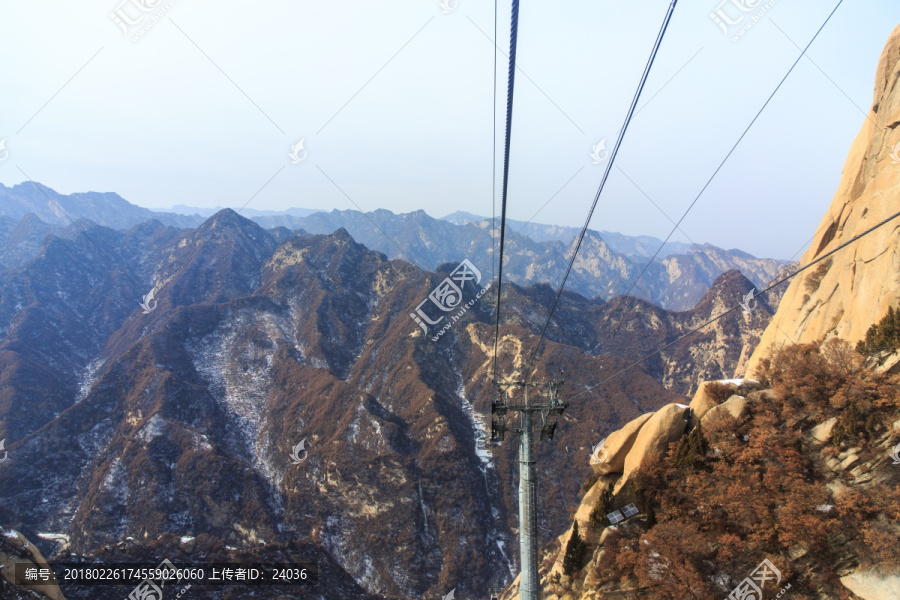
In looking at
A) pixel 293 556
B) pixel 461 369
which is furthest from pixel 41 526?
pixel 461 369

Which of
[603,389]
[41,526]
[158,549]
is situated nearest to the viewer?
[158,549]

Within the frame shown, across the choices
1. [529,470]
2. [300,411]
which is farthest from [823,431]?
[300,411]

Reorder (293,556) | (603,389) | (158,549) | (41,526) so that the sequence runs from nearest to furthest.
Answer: (158,549), (293,556), (41,526), (603,389)

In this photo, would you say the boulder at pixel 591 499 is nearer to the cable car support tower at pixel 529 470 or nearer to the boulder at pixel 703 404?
the boulder at pixel 703 404

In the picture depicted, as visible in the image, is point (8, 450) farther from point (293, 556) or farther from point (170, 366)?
point (293, 556)

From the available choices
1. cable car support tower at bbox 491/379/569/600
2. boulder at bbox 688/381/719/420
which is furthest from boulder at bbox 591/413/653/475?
cable car support tower at bbox 491/379/569/600

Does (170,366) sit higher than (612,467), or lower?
higher

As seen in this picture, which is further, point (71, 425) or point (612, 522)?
point (71, 425)
